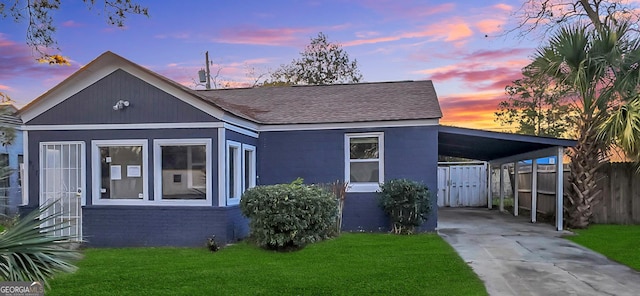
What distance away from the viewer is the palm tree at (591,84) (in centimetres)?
1173

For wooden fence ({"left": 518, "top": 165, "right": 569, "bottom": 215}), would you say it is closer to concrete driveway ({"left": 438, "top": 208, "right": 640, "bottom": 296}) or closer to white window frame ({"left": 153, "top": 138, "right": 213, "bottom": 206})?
concrete driveway ({"left": 438, "top": 208, "right": 640, "bottom": 296})

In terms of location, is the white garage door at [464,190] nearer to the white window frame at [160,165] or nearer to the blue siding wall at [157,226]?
the blue siding wall at [157,226]

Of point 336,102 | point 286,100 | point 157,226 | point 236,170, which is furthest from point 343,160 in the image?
point 157,226

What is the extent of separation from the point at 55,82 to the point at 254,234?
5.32 m

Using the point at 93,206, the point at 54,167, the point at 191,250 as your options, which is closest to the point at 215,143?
the point at 191,250

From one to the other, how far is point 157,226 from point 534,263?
7006 millimetres

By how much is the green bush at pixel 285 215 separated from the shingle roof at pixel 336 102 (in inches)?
90.3

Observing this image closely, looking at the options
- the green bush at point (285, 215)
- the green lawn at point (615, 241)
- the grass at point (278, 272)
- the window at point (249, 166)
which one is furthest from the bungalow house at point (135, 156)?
the green lawn at point (615, 241)

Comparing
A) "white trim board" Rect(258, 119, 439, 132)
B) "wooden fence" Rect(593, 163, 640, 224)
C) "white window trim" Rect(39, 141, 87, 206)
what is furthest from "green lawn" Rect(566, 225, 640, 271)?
"white window trim" Rect(39, 141, 87, 206)

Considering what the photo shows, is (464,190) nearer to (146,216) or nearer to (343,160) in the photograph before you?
(343,160)

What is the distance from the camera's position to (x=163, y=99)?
35.6ft

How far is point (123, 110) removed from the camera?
36.0 feet

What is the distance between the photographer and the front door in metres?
11.1

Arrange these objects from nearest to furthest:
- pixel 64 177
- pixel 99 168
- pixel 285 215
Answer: pixel 285 215 < pixel 99 168 < pixel 64 177
